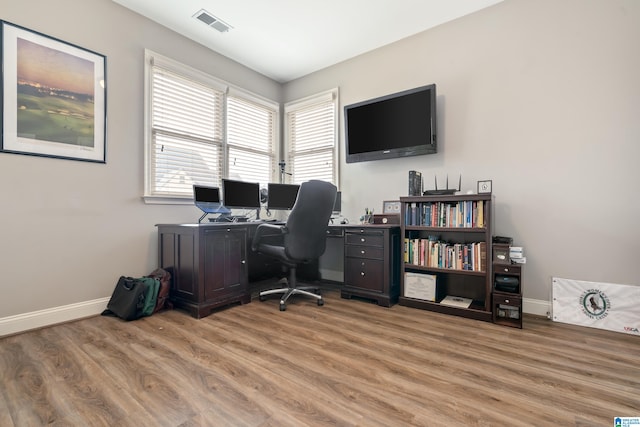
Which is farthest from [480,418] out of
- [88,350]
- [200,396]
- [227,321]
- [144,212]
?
[144,212]

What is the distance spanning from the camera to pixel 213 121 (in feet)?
11.9

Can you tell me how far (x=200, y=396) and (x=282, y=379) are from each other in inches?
16.4

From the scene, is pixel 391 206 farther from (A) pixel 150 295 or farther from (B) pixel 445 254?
(A) pixel 150 295

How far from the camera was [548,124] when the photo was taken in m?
2.56

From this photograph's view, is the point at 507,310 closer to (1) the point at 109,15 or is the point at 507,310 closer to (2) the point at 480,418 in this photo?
(2) the point at 480,418

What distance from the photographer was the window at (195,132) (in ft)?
10.1

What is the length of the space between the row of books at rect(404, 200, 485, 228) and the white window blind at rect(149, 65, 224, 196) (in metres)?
2.42

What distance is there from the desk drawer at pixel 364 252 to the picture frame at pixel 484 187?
3.54 feet

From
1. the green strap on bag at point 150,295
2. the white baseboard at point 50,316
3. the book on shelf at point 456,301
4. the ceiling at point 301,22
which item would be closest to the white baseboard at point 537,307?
the book on shelf at point 456,301

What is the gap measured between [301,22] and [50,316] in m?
3.60

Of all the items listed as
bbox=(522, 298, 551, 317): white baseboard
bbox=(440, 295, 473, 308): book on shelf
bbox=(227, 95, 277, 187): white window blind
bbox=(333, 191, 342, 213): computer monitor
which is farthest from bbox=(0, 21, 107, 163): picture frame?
bbox=(522, 298, 551, 317): white baseboard

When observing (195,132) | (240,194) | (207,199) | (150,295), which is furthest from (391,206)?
(150,295)

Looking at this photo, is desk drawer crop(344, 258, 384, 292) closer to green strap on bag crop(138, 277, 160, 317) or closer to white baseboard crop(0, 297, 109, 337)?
green strap on bag crop(138, 277, 160, 317)

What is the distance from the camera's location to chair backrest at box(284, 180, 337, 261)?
8.82ft
